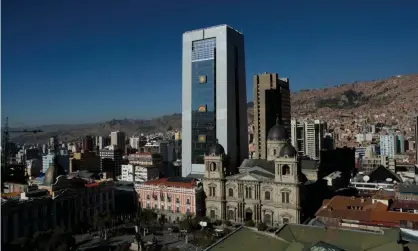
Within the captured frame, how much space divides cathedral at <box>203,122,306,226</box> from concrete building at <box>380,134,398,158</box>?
42.3 m

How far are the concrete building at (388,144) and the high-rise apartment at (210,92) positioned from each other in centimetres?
3690

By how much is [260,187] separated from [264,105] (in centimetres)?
1808

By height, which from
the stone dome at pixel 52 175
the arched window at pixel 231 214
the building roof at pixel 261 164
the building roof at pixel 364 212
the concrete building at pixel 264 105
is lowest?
the arched window at pixel 231 214

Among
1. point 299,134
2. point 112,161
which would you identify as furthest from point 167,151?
→ point 299,134

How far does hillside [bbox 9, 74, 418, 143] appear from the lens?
10006cm

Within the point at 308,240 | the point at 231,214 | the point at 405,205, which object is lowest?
the point at 231,214

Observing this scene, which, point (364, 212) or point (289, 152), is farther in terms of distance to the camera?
point (289, 152)

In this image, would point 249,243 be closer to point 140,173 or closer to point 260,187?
point 260,187

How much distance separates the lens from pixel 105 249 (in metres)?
18.0

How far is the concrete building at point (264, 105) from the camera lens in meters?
38.7

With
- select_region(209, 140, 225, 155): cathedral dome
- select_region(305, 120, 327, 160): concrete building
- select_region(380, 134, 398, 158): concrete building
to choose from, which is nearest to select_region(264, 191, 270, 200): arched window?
select_region(209, 140, 225, 155): cathedral dome

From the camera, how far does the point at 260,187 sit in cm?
2173

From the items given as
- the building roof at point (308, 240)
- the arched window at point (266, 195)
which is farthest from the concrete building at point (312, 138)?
the building roof at point (308, 240)

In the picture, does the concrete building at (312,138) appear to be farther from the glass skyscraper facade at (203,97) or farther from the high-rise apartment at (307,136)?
the glass skyscraper facade at (203,97)
